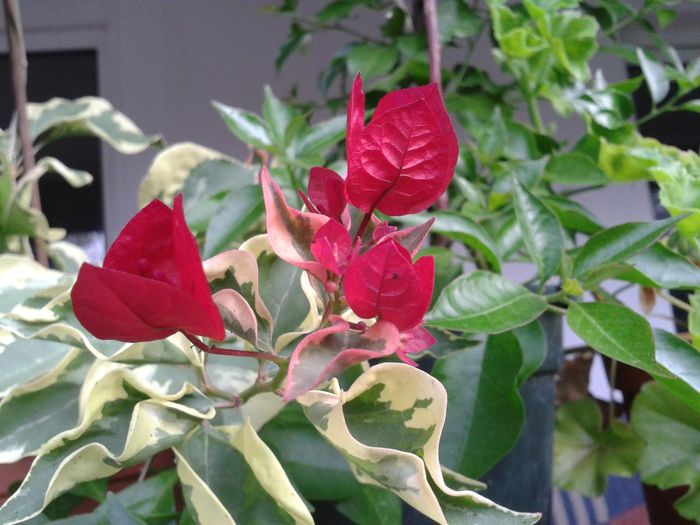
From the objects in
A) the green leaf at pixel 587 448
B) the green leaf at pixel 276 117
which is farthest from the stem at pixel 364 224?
the green leaf at pixel 587 448

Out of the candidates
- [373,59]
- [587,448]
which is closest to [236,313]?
[587,448]

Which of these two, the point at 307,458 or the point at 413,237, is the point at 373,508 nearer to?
the point at 307,458

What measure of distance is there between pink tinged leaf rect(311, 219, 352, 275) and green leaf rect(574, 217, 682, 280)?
0.48ft

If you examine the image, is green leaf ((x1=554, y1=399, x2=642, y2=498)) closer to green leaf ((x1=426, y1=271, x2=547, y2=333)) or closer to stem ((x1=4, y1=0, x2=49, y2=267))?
green leaf ((x1=426, y1=271, x2=547, y2=333))

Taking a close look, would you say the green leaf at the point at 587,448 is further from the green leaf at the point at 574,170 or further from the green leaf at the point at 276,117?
the green leaf at the point at 276,117

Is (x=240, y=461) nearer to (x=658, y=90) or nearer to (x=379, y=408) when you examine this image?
(x=379, y=408)

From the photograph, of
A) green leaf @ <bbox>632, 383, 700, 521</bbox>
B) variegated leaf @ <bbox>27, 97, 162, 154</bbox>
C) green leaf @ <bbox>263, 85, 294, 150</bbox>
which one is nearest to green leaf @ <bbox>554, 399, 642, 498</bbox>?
green leaf @ <bbox>632, 383, 700, 521</bbox>

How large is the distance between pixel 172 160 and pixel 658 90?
374 millimetres

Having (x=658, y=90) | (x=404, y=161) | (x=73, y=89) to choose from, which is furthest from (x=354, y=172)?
(x=73, y=89)

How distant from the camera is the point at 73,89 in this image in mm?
1355

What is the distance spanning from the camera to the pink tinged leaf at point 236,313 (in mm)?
193

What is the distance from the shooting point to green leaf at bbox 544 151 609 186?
15.8 inches

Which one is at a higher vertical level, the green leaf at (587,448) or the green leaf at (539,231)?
the green leaf at (539,231)

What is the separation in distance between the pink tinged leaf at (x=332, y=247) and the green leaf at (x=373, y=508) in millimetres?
156
